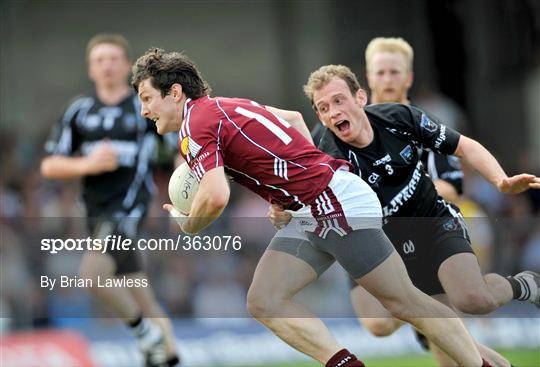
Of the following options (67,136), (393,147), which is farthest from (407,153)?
(67,136)

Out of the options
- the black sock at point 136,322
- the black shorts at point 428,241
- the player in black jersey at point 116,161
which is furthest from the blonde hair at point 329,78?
the black sock at point 136,322

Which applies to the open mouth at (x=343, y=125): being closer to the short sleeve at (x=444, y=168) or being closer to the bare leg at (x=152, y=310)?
the short sleeve at (x=444, y=168)

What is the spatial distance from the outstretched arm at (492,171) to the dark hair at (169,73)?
1542mm

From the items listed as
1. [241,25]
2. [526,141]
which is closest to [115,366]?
[241,25]

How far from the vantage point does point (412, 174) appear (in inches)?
251

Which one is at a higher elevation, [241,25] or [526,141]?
[241,25]

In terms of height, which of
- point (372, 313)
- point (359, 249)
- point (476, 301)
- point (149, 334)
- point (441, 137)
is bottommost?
point (149, 334)

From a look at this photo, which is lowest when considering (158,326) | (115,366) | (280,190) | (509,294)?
(115,366)

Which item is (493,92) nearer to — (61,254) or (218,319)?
(218,319)

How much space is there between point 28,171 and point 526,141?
6.97 meters

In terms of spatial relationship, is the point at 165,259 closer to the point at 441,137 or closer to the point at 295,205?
the point at 295,205

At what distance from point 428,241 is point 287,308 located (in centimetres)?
107

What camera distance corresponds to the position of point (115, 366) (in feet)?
31.7

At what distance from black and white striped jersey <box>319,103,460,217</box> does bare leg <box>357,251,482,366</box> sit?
0.61 metres
